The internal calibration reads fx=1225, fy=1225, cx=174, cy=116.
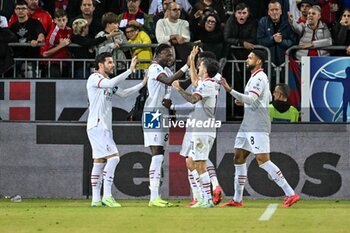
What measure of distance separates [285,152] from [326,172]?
2.69 ft

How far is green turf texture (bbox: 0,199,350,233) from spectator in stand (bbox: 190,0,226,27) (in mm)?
4250

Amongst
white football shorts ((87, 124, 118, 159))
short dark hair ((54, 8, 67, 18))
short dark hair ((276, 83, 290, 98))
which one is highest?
short dark hair ((54, 8, 67, 18))

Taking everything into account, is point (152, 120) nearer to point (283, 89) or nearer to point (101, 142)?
point (101, 142)

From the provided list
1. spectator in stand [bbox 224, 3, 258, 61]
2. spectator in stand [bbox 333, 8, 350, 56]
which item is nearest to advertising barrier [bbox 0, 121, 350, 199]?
spectator in stand [bbox 224, 3, 258, 61]

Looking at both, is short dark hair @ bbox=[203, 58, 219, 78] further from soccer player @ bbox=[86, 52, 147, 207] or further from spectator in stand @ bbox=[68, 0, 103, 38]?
spectator in stand @ bbox=[68, 0, 103, 38]

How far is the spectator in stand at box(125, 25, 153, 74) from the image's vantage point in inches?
893

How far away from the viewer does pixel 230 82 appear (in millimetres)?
22672

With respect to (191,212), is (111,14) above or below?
above

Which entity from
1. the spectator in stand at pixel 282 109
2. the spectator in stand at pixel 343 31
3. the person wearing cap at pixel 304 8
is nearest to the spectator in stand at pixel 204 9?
the person wearing cap at pixel 304 8

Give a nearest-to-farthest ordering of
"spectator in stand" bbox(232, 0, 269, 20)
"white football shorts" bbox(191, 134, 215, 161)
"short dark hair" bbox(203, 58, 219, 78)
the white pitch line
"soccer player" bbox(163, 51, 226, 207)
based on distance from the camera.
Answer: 1. the white pitch line
2. "short dark hair" bbox(203, 58, 219, 78)
3. "white football shorts" bbox(191, 134, 215, 161)
4. "soccer player" bbox(163, 51, 226, 207)
5. "spectator in stand" bbox(232, 0, 269, 20)

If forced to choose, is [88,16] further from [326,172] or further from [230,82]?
[326,172]

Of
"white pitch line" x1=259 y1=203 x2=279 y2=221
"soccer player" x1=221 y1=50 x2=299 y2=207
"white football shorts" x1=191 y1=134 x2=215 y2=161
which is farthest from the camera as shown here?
"soccer player" x1=221 y1=50 x2=299 y2=207

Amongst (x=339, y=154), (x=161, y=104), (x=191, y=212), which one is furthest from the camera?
(x=339, y=154)

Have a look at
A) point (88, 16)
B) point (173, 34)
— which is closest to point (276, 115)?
point (173, 34)
